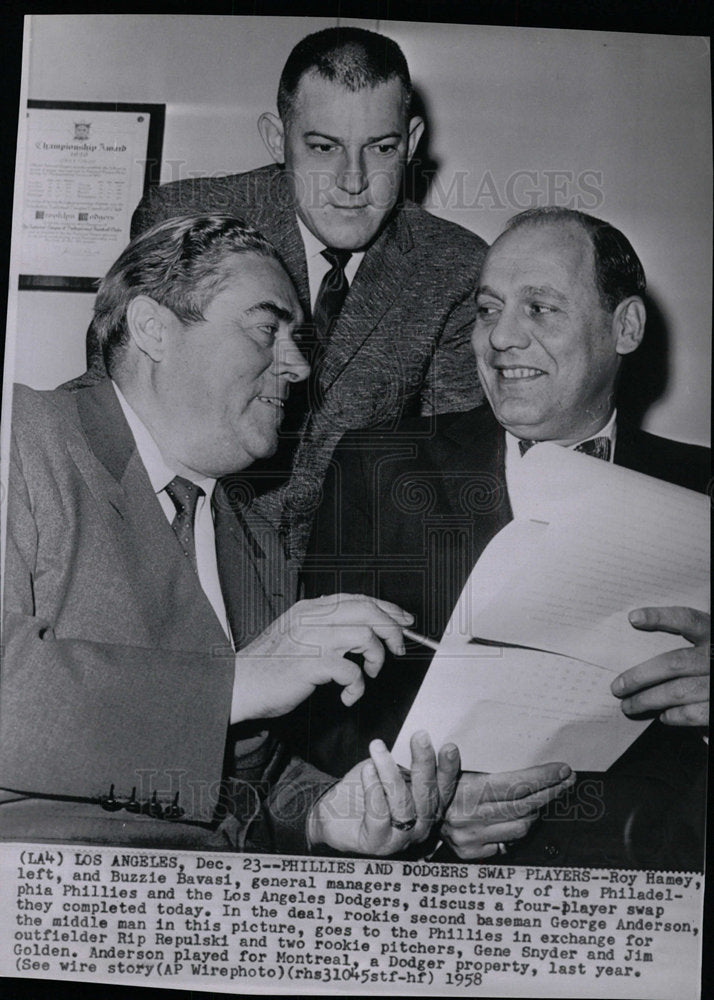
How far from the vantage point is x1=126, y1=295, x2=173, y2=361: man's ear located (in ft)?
4.97

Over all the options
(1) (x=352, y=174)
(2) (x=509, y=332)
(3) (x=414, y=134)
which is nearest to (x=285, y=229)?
(1) (x=352, y=174)

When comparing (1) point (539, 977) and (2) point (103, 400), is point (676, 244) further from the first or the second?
(1) point (539, 977)

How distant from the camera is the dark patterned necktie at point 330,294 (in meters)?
1.55

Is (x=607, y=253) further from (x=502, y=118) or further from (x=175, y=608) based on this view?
(x=175, y=608)

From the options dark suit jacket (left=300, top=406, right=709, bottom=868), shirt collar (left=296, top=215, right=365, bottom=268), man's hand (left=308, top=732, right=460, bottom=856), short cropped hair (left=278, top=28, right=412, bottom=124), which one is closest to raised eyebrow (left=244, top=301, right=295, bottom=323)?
shirt collar (left=296, top=215, right=365, bottom=268)

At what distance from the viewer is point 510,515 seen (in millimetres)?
1533

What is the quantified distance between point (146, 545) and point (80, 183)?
0.65 m

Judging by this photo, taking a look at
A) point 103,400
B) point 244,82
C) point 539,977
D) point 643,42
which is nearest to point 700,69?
point 643,42

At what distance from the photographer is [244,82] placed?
1.58m

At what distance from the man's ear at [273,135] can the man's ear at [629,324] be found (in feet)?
2.10

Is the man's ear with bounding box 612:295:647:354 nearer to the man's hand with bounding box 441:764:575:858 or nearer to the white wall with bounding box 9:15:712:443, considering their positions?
the white wall with bounding box 9:15:712:443

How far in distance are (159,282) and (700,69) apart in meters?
1.03

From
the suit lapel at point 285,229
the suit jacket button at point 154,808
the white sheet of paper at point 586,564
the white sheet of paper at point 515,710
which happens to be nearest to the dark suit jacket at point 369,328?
the suit lapel at point 285,229

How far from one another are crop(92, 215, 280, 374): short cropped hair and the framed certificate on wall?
4 cm
